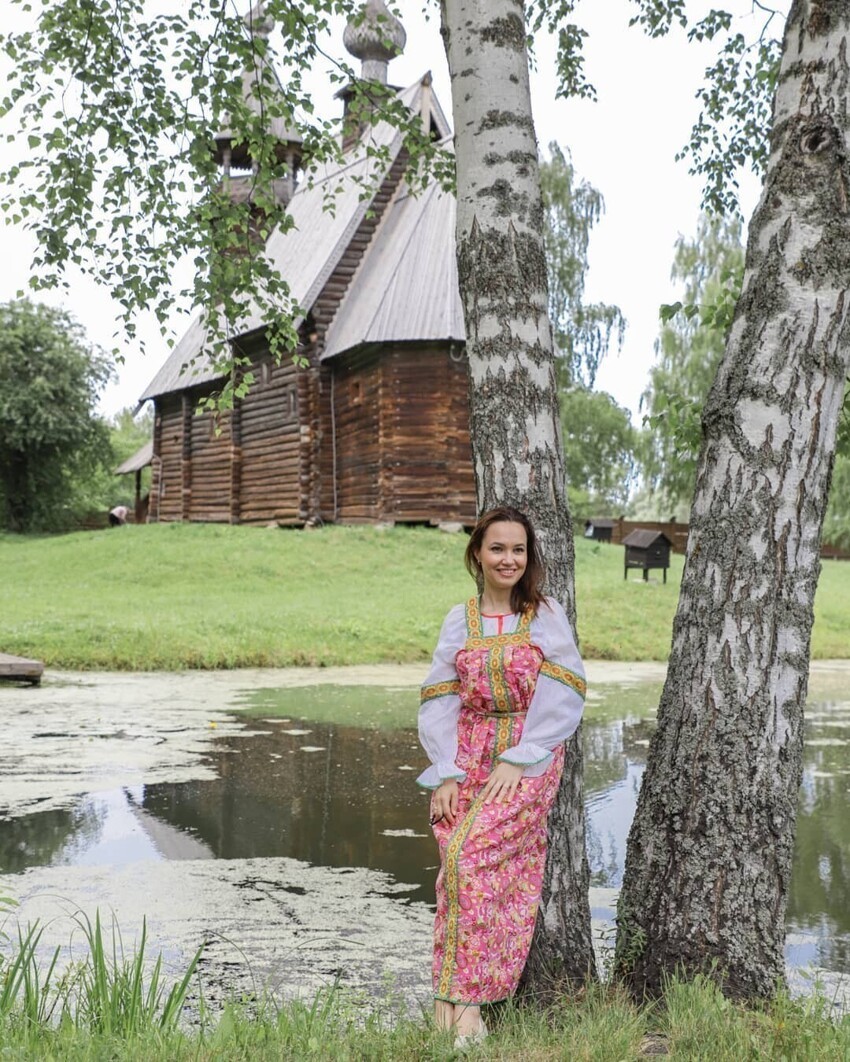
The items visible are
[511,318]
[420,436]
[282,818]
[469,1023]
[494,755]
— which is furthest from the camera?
[420,436]

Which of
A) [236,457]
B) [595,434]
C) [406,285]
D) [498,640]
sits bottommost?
[498,640]

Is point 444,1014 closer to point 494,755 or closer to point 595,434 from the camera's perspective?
point 494,755

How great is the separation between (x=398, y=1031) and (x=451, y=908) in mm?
352

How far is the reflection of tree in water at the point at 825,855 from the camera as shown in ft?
15.4

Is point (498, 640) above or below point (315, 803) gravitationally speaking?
above

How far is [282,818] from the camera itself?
20.8 feet

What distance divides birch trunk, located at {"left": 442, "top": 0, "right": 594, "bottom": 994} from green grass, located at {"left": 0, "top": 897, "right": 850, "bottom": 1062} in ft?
1.81

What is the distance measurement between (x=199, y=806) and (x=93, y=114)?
3.89 m

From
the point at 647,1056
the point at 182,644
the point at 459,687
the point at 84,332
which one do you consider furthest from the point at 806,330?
the point at 84,332

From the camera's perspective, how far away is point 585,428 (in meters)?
35.5

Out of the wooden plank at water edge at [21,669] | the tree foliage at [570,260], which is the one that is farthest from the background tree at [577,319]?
the wooden plank at water edge at [21,669]

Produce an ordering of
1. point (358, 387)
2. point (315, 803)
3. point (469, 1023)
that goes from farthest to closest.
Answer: point (358, 387), point (315, 803), point (469, 1023)

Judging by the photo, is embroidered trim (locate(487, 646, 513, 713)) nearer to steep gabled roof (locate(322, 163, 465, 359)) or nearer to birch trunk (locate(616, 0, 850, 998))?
birch trunk (locate(616, 0, 850, 998))

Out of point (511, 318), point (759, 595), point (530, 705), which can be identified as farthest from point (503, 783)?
point (511, 318)
